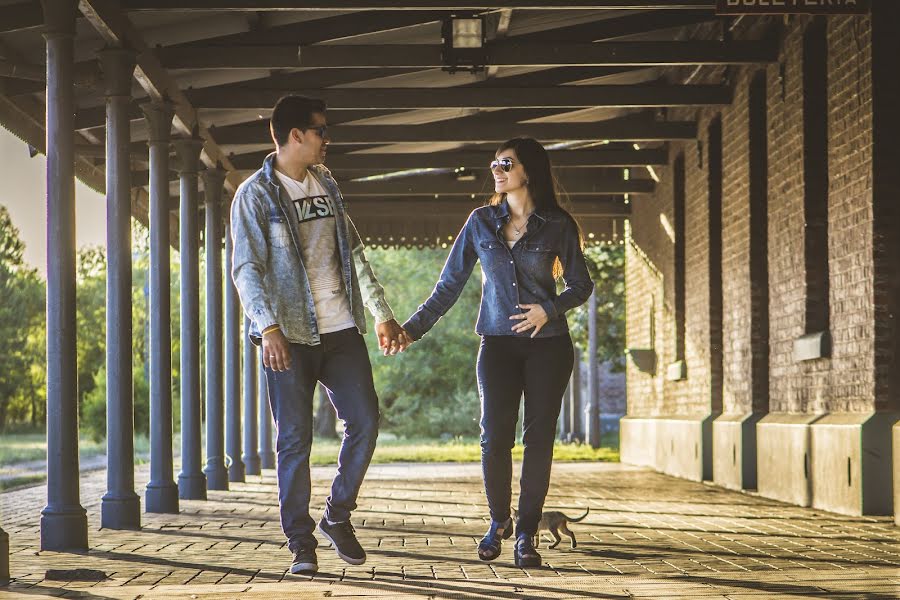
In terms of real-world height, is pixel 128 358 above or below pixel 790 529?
above

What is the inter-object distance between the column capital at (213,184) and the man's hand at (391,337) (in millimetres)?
7708

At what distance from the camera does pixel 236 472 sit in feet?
47.0

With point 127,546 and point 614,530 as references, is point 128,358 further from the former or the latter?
point 614,530

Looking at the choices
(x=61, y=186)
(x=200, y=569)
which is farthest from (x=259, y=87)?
(x=200, y=569)

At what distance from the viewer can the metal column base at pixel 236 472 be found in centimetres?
1430

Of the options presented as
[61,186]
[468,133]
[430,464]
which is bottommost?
[430,464]

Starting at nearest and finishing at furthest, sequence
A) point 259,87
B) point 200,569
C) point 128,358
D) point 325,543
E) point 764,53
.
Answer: point 200,569 → point 325,543 → point 128,358 → point 764,53 → point 259,87

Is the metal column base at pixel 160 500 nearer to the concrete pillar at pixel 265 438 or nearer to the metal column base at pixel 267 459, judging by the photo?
the concrete pillar at pixel 265 438

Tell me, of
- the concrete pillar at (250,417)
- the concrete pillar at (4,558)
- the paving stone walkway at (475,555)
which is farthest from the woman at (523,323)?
the concrete pillar at (250,417)

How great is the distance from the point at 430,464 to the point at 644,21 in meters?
9.60

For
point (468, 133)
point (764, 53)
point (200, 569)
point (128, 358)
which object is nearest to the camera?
point (200, 569)

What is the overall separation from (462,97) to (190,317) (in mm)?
2774

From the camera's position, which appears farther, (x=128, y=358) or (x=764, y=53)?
(x=764, y=53)

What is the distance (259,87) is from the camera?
38.1 feet
